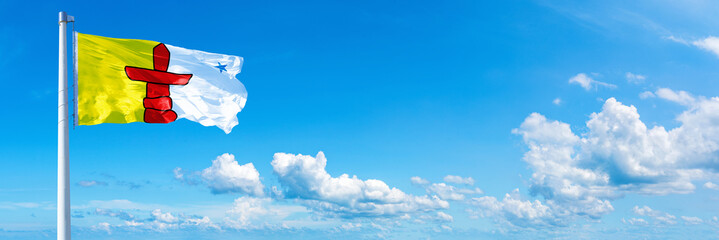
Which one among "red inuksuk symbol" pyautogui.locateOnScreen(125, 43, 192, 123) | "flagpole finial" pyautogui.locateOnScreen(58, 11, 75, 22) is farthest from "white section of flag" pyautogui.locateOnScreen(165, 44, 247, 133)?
"flagpole finial" pyautogui.locateOnScreen(58, 11, 75, 22)

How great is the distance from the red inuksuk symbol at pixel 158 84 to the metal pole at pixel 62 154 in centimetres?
366

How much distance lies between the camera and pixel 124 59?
29.4m

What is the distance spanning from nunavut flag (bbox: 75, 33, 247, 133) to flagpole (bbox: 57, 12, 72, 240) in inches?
33.5

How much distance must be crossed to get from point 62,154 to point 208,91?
322 inches

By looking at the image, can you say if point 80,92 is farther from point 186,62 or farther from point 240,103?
point 240,103

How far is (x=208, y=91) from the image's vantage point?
105 ft

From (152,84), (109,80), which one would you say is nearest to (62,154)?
(109,80)

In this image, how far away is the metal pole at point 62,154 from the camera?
2575 centimetres

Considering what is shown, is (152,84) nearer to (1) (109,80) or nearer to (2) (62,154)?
(1) (109,80)

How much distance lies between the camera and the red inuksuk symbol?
30.0m

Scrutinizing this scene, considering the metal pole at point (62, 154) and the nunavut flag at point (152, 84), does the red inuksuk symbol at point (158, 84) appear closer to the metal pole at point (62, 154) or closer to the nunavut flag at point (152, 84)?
the nunavut flag at point (152, 84)

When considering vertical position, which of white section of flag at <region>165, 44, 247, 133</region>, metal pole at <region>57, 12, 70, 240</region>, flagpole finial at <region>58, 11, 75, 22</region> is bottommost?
metal pole at <region>57, 12, 70, 240</region>

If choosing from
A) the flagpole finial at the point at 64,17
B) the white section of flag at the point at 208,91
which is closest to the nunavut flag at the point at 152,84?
the white section of flag at the point at 208,91

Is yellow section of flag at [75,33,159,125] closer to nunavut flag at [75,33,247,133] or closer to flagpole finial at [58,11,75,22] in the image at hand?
nunavut flag at [75,33,247,133]
